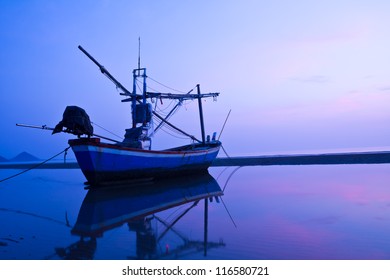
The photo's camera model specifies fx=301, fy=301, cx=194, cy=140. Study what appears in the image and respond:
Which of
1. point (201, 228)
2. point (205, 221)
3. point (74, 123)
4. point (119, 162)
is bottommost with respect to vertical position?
point (201, 228)

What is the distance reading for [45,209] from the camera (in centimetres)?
1176

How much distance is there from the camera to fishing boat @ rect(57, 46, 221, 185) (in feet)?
52.1

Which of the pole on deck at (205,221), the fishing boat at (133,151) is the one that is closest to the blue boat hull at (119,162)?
the fishing boat at (133,151)

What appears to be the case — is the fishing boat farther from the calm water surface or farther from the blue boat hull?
A: the calm water surface

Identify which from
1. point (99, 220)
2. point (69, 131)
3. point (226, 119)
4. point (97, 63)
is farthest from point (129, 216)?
point (226, 119)

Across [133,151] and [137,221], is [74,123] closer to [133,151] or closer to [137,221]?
[133,151]

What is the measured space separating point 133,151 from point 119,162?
39.2 inches

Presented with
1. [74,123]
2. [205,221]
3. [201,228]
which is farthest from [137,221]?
[74,123]

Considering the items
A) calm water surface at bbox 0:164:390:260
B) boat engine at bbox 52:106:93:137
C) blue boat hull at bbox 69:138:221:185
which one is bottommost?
calm water surface at bbox 0:164:390:260

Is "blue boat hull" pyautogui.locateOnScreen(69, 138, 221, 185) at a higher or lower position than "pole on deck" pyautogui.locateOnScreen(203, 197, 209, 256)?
higher

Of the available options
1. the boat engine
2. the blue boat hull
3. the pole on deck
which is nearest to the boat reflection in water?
the pole on deck

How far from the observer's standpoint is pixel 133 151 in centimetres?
1712

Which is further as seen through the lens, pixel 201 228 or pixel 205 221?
pixel 205 221

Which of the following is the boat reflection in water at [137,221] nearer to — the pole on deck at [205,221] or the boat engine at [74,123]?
the pole on deck at [205,221]
